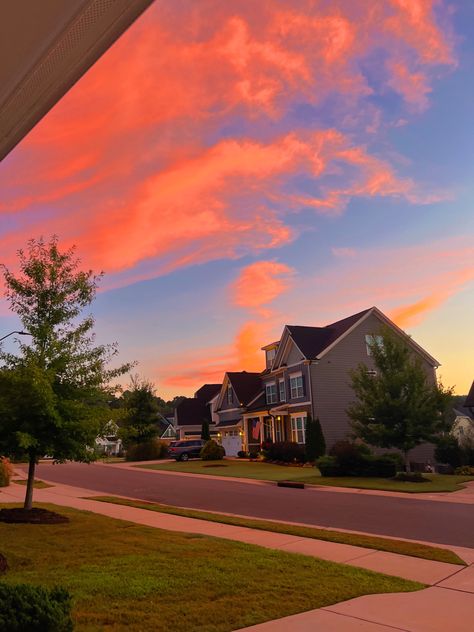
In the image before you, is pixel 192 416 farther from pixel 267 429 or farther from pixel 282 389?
pixel 282 389

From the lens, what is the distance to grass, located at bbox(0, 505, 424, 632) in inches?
224

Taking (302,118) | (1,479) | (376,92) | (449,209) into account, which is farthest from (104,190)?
(1,479)

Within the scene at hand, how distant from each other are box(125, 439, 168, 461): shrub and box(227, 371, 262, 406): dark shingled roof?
30.8ft

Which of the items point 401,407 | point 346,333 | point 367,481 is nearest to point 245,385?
point 346,333

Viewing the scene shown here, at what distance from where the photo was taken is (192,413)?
66.5 meters

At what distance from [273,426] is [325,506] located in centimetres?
2741

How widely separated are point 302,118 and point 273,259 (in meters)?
9.32

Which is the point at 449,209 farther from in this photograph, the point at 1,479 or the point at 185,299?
the point at 1,479

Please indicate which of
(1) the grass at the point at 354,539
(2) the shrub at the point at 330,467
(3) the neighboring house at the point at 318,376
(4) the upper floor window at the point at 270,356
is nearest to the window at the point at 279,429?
(3) the neighboring house at the point at 318,376

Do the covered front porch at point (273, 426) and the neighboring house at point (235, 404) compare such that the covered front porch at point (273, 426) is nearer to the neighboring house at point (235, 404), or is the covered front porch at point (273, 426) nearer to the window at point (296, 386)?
the neighboring house at point (235, 404)

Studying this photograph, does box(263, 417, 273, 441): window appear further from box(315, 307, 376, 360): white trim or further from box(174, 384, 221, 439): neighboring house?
box(174, 384, 221, 439): neighboring house

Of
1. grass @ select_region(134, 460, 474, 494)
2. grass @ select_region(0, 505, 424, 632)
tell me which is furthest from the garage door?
grass @ select_region(0, 505, 424, 632)

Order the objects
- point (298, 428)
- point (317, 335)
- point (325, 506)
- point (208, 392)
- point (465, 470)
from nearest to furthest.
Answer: point (325, 506) → point (465, 470) → point (298, 428) → point (317, 335) → point (208, 392)

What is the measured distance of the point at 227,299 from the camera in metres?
26.1
